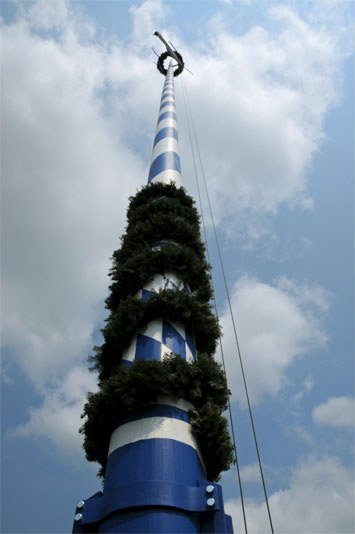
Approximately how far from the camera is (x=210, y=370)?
4.52m

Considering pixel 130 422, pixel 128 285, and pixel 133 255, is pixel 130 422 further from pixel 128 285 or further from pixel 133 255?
pixel 133 255

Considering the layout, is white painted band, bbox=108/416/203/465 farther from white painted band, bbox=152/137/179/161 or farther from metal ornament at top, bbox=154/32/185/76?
metal ornament at top, bbox=154/32/185/76

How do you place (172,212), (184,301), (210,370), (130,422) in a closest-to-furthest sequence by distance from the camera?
(130,422)
(210,370)
(184,301)
(172,212)

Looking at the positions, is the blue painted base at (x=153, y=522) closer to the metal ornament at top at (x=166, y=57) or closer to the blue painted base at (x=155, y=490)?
the blue painted base at (x=155, y=490)

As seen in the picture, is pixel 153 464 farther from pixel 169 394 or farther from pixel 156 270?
pixel 156 270

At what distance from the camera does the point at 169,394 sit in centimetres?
422

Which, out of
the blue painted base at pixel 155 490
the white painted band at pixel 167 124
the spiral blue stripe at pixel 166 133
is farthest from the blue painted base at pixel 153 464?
the white painted band at pixel 167 124

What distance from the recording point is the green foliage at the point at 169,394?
4141 millimetres

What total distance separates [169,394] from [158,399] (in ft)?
0.40

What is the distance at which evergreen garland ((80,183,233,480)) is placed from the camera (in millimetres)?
4211

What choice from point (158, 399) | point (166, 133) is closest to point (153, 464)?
point (158, 399)

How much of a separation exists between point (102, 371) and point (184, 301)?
1394 mm

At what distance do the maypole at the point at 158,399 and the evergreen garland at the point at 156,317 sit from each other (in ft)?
0.04

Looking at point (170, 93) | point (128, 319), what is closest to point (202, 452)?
point (128, 319)
